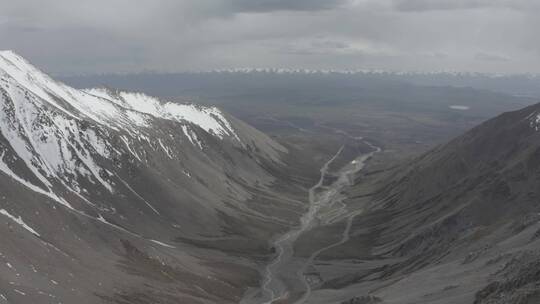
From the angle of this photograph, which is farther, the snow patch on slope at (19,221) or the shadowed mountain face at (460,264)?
the snow patch on slope at (19,221)

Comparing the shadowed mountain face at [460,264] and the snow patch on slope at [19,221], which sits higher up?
the snow patch on slope at [19,221]

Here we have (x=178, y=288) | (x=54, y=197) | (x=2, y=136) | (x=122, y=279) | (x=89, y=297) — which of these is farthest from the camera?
(x=2, y=136)

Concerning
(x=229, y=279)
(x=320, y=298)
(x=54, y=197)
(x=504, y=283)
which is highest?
(x=54, y=197)

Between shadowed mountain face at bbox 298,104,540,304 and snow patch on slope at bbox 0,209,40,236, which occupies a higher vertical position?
snow patch on slope at bbox 0,209,40,236

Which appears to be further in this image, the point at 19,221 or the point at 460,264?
the point at 19,221

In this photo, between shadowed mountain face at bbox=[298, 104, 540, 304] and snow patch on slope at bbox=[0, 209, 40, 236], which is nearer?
shadowed mountain face at bbox=[298, 104, 540, 304]

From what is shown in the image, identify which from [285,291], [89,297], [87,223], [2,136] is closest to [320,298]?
[285,291]

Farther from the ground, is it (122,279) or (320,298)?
(122,279)

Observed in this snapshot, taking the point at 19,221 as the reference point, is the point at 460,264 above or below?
below

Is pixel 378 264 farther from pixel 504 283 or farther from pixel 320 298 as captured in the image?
pixel 504 283

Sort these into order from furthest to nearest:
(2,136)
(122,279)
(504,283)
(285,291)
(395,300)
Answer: (2,136), (285,291), (122,279), (395,300), (504,283)

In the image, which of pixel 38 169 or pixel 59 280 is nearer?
pixel 59 280
